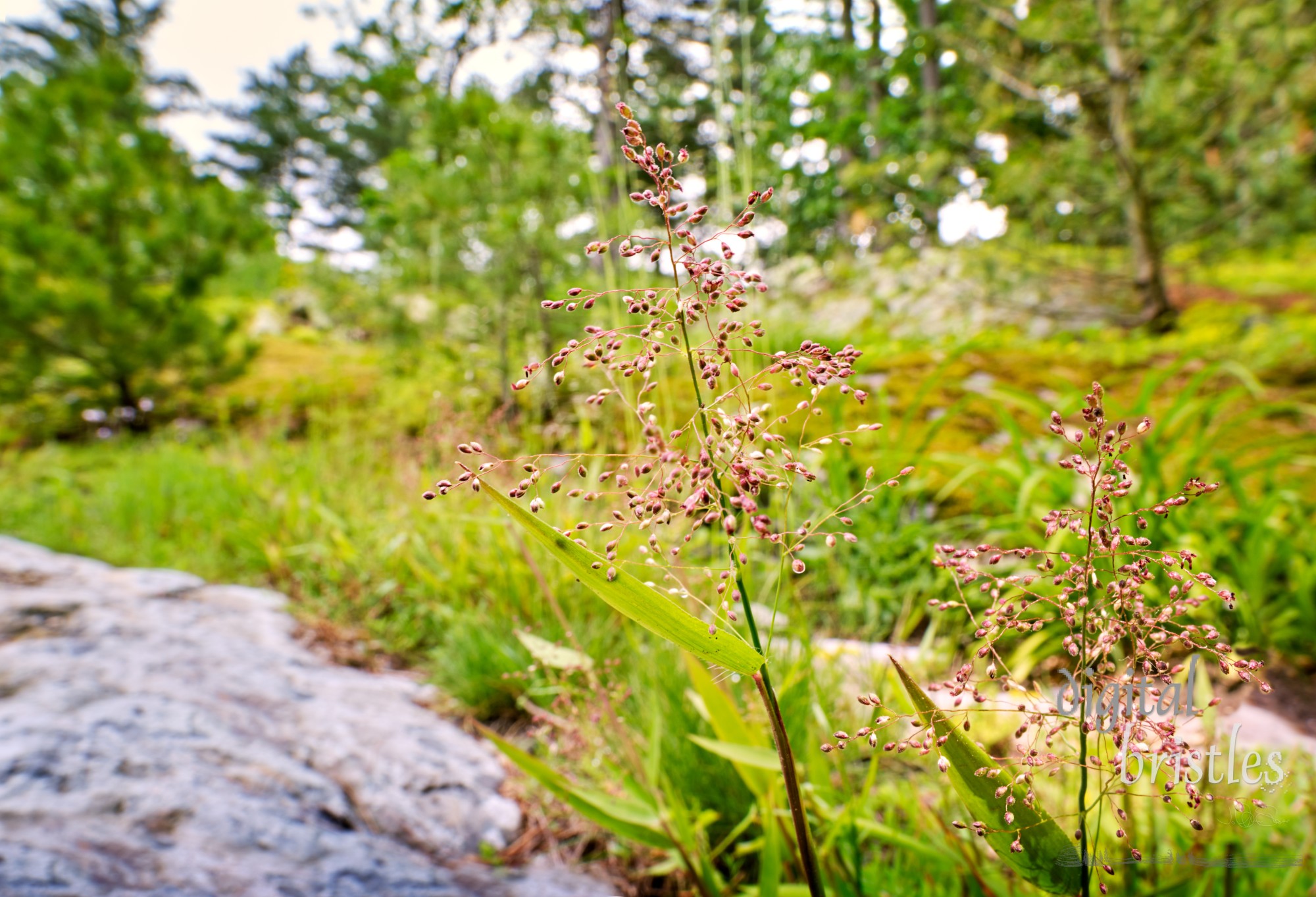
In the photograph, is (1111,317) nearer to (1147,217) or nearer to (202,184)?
(1147,217)

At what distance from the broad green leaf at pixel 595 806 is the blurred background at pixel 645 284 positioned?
0.60 feet

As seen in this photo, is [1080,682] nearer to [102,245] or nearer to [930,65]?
[102,245]

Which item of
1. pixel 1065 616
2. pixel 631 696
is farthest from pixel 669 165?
pixel 631 696

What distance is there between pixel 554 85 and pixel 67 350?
579 cm

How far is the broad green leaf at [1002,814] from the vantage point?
49 centimetres

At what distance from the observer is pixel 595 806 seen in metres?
0.91

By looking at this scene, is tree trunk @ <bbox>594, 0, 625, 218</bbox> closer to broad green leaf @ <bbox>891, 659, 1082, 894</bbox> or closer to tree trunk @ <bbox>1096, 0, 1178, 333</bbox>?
broad green leaf @ <bbox>891, 659, 1082, 894</bbox>

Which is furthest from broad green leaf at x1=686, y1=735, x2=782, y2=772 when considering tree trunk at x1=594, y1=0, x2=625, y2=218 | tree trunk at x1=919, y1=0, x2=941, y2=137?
tree trunk at x1=919, y1=0, x2=941, y2=137

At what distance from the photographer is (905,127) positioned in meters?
7.67

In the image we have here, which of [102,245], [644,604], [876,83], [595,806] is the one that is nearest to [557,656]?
[595,806]

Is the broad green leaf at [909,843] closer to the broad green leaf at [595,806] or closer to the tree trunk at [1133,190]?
the broad green leaf at [595,806]

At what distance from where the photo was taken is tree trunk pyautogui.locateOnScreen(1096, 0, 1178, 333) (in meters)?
4.65

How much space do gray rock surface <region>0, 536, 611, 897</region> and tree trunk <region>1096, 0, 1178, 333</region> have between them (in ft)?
20.2

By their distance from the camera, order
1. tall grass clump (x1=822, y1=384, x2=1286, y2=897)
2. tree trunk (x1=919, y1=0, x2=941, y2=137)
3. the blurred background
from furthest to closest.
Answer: tree trunk (x1=919, y1=0, x2=941, y2=137) < the blurred background < tall grass clump (x1=822, y1=384, x2=1286, y2=897)
